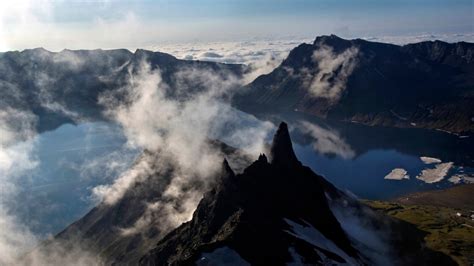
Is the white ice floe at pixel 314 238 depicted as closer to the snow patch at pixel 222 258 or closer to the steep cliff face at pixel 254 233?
the steep cliff face at pixel 254 233

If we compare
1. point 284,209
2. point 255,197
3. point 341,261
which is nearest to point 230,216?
point 255,197

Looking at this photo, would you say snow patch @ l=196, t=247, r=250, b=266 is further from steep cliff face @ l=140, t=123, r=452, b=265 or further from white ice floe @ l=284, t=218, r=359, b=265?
white ice floe @ l=284, t=218, r=359, b=265

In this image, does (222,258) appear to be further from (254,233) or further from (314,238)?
(314,238)

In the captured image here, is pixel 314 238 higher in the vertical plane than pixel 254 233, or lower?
lower

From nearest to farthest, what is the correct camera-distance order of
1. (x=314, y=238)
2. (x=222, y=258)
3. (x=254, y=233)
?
1. (x=222, y=258)
2. (x=254, y=233)
3. (x=314, y=238)

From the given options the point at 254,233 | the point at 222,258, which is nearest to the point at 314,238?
the point at 254,233

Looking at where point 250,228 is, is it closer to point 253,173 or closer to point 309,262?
point 309,262

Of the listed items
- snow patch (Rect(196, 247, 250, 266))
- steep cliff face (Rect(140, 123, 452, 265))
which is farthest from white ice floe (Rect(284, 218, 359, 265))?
snow patch (Rect(196, 247, 250, 266))

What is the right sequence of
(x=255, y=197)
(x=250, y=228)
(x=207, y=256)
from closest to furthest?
(x=207, y=256) → (x=250, y=228) → (x=255, y=197)
